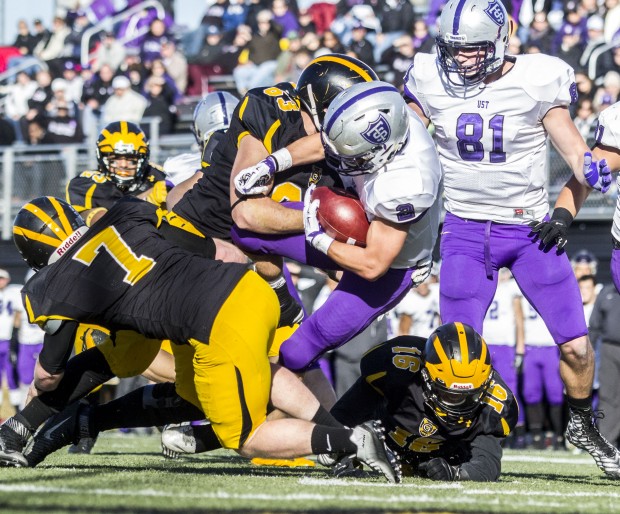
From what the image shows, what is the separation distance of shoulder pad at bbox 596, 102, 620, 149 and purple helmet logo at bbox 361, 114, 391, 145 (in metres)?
1.27

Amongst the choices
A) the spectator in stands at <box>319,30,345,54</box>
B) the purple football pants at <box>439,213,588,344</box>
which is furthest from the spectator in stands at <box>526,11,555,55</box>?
the purple football pants at <box>439,213,588,344</box>

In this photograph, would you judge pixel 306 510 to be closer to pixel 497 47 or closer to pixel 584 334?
pixel 584 334

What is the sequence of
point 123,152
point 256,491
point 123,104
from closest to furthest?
point 256,491 → point 123,152 → point 123,104

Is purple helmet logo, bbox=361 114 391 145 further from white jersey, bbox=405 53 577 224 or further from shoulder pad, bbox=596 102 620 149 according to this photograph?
shoulder pad, bbox=596 102 620 149

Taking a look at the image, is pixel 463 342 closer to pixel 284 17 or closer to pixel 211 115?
pixel 211 115

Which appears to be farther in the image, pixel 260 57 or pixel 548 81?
pixel 260 57

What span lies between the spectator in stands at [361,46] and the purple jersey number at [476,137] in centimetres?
789

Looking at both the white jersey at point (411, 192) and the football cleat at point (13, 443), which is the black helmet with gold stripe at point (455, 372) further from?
the football cleat at point (13, 443)

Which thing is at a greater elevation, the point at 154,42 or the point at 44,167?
the point at 154,42

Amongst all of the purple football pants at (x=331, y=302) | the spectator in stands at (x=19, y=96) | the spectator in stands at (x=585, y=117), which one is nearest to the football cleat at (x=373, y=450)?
the purple football pants at (x=331, y=302)

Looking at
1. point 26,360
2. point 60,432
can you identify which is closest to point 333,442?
point 60,432

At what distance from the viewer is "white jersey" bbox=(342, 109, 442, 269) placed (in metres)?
4.89

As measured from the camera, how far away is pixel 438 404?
16.5 ft

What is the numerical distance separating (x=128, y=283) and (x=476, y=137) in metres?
1.93
